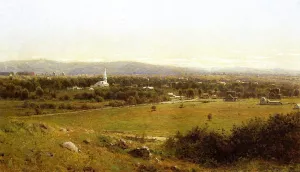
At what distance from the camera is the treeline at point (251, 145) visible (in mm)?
26250

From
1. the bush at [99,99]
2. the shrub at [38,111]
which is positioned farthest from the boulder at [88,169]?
the bush at [99,99]

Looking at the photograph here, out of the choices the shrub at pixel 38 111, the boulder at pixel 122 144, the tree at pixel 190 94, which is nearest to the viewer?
the boulder at pixel 122 144

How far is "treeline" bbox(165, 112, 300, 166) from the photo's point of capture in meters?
26.2

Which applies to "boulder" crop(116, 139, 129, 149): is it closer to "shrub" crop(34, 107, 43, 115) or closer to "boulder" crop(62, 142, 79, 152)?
"boulder" crop(62, 142, 79, 152)

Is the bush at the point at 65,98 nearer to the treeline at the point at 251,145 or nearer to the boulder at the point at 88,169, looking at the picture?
the treeline at the point at 251,145

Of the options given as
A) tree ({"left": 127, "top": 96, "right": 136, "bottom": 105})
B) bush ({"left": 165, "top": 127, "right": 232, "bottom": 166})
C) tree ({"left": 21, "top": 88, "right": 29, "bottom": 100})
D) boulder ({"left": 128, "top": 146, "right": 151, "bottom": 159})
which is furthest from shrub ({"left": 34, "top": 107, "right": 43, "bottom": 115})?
boulder ({"left": 128, "top": 146, "right": 151, "bottom": 159})

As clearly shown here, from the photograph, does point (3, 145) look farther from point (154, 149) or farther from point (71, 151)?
point (154, 149)

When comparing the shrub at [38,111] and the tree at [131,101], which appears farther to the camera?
the tree at [131,101]

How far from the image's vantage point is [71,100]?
90.2m

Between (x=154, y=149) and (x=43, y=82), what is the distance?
325 feet

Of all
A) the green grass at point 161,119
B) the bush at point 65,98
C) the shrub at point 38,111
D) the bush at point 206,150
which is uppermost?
the bush at point 206,150

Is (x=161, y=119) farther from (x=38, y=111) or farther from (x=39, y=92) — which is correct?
(x=39, y=92)

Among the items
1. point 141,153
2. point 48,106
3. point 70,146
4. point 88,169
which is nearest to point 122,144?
point 141,153

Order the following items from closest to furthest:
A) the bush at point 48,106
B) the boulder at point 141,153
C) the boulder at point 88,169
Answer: the boulder at point 88,169
the boulder at point 141,153
the bush at point 48,106
